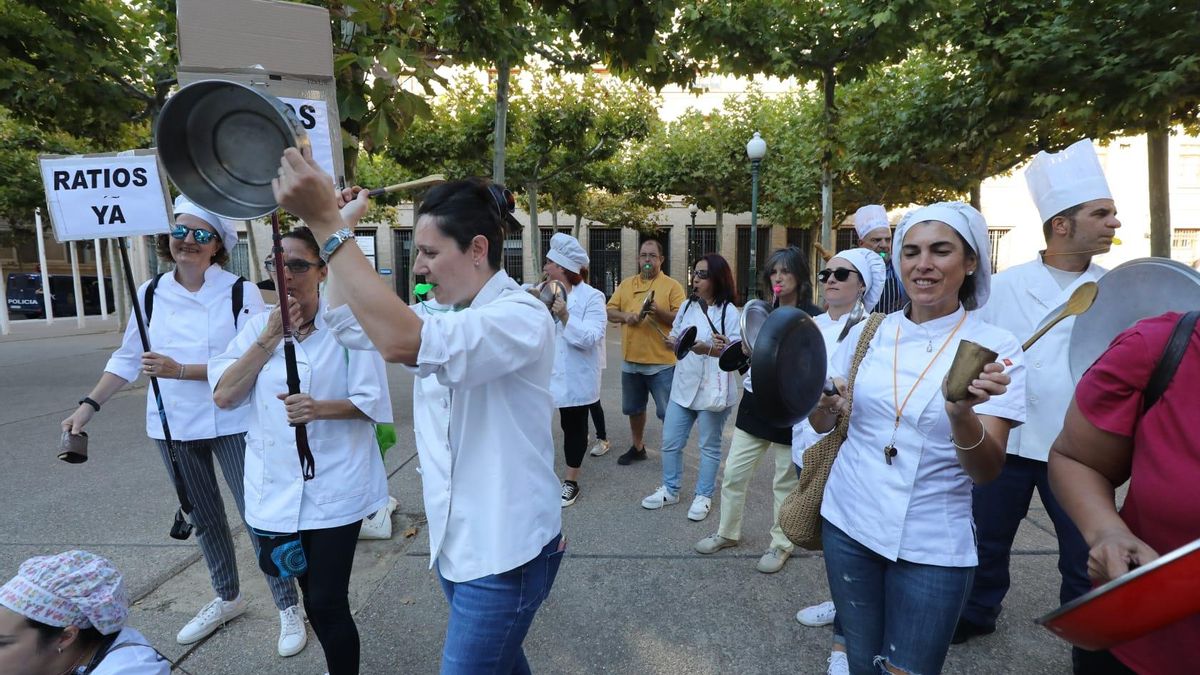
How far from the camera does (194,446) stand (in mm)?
2922

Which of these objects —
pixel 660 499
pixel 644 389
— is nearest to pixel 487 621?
pixel 660 499

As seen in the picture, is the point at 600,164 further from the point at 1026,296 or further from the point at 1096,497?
the point at 1096,497

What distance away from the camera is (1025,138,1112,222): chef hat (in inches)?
99.8

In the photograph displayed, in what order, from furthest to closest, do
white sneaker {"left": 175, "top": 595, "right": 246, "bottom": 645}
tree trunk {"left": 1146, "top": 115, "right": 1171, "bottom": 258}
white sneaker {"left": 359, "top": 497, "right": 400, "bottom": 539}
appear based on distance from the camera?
tree trunk {"left": 1146, "top": 115, "right": 1171, "bottom": 258} < white sneaker {"left": 359, "top": 497, "right": 400, "bottom": 539} < white sneaker {"left": 175, "top": 595, "right": 246, "bottom": 645}

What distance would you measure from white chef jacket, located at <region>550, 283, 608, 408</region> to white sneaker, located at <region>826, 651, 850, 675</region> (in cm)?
260

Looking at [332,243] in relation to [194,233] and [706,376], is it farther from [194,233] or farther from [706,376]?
[706,376]

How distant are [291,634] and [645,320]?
10.9 ft

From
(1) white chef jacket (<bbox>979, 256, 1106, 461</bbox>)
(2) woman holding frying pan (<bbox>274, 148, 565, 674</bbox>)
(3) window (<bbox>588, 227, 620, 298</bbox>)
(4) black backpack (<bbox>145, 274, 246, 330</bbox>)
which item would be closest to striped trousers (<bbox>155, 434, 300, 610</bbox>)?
(4) black backpack (<bbox>145, 274, 246, 330</bbox>)

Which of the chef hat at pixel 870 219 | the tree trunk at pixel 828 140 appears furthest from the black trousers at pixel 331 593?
the tree trunk at pixel 828 140

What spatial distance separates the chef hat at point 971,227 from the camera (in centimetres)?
181

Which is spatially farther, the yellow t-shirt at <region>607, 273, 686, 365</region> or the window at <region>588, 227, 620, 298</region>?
the window at <region>588, 227, 620, 298</region>

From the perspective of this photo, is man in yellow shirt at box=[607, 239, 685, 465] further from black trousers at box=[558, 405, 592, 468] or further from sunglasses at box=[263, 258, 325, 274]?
sunglasses at box=[263, 258, 325, 274]

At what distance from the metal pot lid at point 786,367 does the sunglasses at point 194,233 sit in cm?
272

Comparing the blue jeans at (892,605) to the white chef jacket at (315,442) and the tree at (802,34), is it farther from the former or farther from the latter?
the tree at (802,34)
